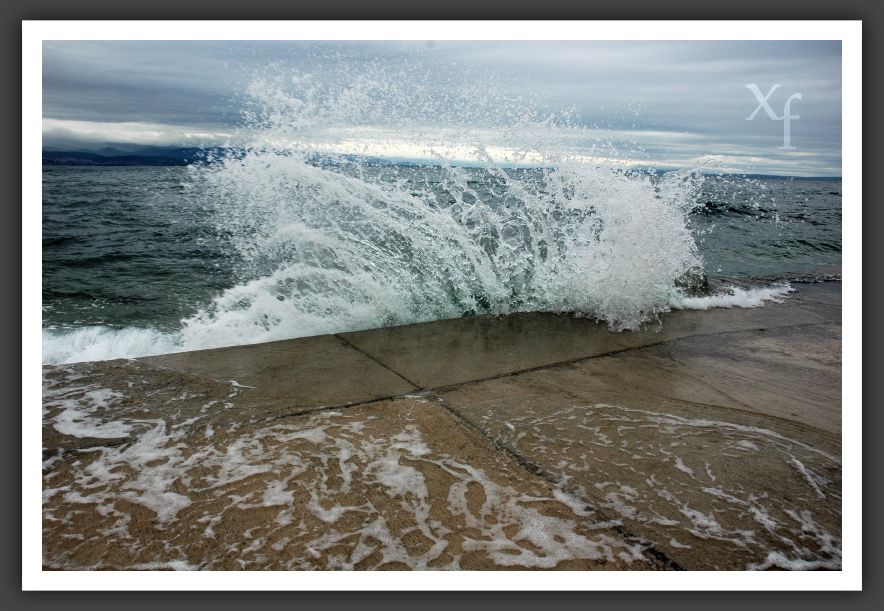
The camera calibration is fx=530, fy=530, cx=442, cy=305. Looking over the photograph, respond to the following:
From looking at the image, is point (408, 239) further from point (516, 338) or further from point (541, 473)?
point (541, 473)

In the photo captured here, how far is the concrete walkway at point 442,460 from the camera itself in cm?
137

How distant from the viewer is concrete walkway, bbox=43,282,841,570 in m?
1.37

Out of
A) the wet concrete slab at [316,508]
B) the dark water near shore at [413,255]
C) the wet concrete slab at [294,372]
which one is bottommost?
the wet concrete slab at [316,508]

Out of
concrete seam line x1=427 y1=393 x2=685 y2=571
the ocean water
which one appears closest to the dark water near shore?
the ocean water

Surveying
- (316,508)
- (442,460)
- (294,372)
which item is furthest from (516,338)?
(316,508)

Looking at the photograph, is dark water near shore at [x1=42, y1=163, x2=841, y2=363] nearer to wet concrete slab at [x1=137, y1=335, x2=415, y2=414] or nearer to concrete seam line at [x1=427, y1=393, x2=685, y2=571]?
wet concrete slab at [x1=137, y1=335, x2=415, y2=414]

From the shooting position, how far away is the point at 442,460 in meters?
1.77

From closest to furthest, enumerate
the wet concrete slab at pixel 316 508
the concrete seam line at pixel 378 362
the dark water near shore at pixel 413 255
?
the wet concrete slab at pixel 316 508
the concrete seam line at pixel 378 362
the dark water near shore at pixel 413 255

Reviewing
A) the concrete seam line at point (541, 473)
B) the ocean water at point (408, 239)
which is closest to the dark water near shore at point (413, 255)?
the ocean water at point (408, 239)

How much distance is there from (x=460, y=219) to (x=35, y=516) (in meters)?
3.29

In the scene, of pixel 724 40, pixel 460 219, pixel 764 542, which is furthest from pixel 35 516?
pixel 460 219

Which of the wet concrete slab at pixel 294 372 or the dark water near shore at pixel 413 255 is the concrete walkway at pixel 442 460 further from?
the dark water near shore at pixel 413 255

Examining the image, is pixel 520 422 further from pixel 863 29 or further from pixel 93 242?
pixel 93 242

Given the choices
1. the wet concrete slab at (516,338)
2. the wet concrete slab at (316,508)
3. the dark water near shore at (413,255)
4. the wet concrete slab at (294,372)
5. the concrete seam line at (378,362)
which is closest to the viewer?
the wet concrete slab at (316,508)
